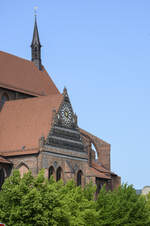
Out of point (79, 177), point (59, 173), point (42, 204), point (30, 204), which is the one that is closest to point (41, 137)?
point (59, 173)

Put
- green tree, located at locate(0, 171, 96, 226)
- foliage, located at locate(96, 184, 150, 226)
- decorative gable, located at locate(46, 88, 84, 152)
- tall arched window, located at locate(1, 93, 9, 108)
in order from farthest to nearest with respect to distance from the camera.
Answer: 1. tall arched window, located at locate(1, 93, 9, 108)
2. decorative gable, located at locate(46, 88, 84, 152)
3. foliage, located at locate(96, 184, 150, 226)
4. green tree, located at locate(0, 171, 96, 226)

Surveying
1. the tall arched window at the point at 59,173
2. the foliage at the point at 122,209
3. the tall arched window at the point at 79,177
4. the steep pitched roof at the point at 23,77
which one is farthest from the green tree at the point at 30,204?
the steep pitched roof at the point at 23,77

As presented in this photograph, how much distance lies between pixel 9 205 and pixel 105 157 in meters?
41.0

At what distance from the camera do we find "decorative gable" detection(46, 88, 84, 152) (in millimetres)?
62688

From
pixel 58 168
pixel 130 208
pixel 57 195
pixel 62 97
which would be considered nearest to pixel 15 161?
pixel 58 168

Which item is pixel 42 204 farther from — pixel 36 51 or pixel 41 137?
pixel 36 51

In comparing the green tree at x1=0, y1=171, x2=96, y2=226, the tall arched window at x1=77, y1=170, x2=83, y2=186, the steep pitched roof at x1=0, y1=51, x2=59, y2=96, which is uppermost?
the steep pitched roof at x1=0, y1=51, x2=59, y2=96

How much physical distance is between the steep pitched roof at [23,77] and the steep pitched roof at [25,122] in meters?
5.13

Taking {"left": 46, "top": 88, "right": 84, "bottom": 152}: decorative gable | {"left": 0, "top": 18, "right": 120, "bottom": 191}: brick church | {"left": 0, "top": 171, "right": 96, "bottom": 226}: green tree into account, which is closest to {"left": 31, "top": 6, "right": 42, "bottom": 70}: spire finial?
{"left": 0, "top": 18, "right": 120, "bottom": 191}: brick church

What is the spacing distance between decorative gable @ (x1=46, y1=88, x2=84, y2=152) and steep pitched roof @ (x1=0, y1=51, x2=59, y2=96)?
34.4ft

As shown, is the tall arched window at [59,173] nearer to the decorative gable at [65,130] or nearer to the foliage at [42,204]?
the decorative gable at [65,130]

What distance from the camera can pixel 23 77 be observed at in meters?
76.4

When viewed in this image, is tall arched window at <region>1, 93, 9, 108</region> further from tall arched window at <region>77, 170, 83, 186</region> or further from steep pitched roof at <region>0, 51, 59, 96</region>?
tall arched window at <region>77, 170, 83, 186</region>

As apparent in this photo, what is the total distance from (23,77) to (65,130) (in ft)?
50.3
